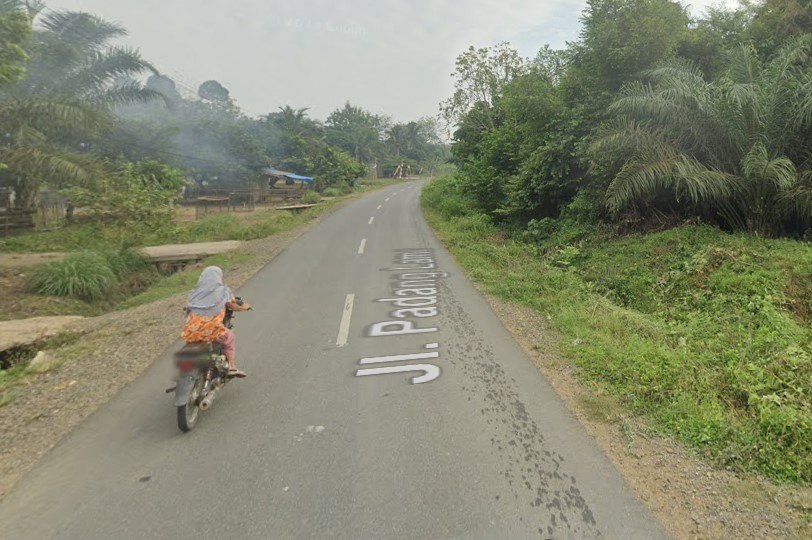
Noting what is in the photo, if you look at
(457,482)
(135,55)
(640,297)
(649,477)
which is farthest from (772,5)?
(135,55)

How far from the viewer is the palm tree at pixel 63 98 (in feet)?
36.9

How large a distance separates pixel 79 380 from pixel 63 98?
11650 mm

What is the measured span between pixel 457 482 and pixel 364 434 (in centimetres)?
97

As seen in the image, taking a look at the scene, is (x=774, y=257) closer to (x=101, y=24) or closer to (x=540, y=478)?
(x=540, y=478)

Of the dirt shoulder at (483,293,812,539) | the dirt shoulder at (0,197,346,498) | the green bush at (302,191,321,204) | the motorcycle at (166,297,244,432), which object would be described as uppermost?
the green bush at (302,191,321,204)

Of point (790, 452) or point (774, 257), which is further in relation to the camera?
point (774, 257)

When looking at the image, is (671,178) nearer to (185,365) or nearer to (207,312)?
(207,312)

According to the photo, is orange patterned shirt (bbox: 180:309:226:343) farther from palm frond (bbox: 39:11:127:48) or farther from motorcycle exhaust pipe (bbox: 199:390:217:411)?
palm frond (bbox: 39:11:127:48)

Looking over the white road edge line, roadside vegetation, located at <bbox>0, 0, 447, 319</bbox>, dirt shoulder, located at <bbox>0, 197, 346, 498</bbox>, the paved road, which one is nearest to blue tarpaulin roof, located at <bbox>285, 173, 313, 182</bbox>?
roadside vegetation, located at <bbox>0, 0, 447, 319</bbox>

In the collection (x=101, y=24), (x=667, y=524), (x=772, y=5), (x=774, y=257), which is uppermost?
(x=101, y=24)

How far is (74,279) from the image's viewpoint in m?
9.84

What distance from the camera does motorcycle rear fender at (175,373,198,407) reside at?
3754 millimetres

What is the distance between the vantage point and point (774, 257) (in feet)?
22.4

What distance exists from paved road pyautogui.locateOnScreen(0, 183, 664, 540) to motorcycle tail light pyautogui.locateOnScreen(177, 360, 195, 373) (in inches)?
21.2
